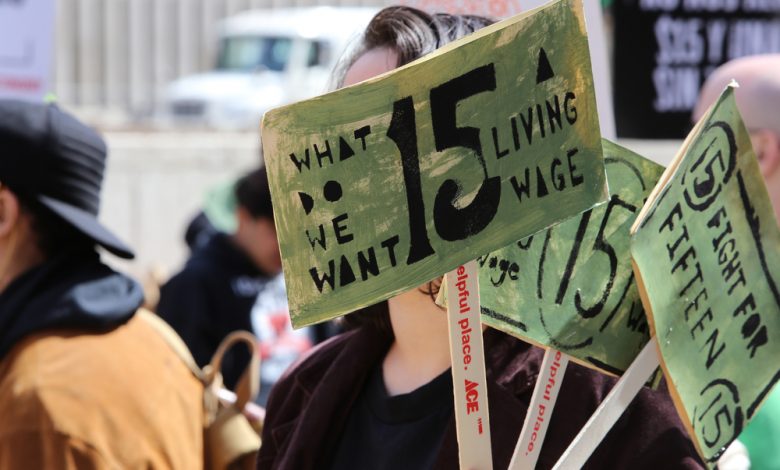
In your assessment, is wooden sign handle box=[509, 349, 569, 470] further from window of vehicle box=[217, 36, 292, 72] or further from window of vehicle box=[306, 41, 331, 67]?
window of vehicle box=[217, 36, 292, 72]

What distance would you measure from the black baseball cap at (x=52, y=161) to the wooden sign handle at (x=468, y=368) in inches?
48.2

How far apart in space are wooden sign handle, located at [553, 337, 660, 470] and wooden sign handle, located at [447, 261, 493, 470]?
93mm

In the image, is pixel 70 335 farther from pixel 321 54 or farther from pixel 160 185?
pixel 321 54

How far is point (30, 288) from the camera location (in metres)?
2.45

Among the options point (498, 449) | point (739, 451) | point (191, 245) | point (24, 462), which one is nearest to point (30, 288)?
point (24, 462)

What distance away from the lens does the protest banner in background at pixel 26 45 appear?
4.46 meters

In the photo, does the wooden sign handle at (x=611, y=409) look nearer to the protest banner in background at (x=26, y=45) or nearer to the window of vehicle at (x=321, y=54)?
the protest banner in background at (x=26, y=45)

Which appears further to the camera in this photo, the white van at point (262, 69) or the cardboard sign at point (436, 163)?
the white van at point (262, 69)

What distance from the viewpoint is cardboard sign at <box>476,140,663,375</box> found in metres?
1.53

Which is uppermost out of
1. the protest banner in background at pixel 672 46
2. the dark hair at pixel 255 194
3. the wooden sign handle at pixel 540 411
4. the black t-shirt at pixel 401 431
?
the wooden sign handle at pixel 540 411

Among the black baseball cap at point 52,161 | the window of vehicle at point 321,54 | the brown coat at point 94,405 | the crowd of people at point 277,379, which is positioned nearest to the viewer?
the crowd of people at point 277,379

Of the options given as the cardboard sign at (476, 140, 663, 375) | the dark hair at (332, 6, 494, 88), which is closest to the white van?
the dark hair at (332, 6, 494, 88)

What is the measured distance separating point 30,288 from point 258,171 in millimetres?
2133

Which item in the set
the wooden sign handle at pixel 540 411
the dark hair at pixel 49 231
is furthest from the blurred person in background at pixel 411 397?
the dark hair at pixel 49 231
